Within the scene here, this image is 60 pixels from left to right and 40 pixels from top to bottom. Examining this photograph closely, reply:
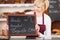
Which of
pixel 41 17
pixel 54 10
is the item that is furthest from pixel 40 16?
pixel 54 10

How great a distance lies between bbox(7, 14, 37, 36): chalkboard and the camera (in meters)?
1.65

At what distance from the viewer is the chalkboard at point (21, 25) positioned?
1.65 meters

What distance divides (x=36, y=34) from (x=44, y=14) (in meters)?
0.25

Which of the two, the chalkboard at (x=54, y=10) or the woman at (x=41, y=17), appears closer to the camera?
the woman at (x=41, y=17)

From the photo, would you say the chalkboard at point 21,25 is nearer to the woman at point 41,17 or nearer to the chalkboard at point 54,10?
the woman at point 41,17

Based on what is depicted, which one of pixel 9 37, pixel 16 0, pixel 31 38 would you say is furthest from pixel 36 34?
pixel 16 0

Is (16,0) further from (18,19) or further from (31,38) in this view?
(31,38)

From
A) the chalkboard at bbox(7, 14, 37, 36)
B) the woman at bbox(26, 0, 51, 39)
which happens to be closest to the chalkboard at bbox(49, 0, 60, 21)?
the woman at bbox(26, 0, 51, 39)

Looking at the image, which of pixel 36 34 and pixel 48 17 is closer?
pixel 36 34

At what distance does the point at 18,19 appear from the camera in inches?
65.1

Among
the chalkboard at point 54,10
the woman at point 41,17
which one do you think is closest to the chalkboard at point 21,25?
the woman at point 41,17

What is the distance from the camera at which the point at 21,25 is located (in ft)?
5.48

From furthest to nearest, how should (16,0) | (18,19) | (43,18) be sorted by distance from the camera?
(16,0)
(43,18)
(18,19)

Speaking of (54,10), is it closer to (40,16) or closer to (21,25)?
(40,16)
